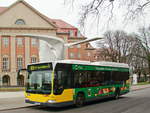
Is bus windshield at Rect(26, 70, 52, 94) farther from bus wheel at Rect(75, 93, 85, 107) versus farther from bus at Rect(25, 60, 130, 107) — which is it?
bus wheel at Rect(75, 93, 85, 107)

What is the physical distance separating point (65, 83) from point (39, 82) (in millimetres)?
1436

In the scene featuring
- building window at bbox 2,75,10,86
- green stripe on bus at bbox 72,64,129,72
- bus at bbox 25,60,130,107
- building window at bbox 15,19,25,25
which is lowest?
building window at bbox 2,75,10,86

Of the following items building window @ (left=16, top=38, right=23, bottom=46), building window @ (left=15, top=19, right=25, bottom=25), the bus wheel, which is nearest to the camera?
the bus wheel

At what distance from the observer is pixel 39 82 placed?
43.3 feet

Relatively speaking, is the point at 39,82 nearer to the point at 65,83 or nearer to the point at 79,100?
the point at 65,83

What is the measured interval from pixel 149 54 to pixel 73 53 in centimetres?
2190

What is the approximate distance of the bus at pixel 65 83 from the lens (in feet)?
42.0

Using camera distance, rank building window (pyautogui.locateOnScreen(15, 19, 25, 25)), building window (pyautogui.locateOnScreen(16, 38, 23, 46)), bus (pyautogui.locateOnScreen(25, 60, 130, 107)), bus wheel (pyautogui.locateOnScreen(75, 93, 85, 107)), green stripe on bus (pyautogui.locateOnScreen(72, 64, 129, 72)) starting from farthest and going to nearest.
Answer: building window (pyautogui.locateOnScreen(16, 38, 23, 46))
building window (pyautogui.locateOnScreen(15, 19, 25, 25))
green stripe on bus (pyautogui.locateOnScreen(72, 64, 129, 72))
bus wheel (pyautogui.locateOnScreen(75, 93, 85, 107))
bus (pyautogui.locateOnScreen(25, 60, 130, 107))

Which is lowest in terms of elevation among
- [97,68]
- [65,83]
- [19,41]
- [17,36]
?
[65,83]

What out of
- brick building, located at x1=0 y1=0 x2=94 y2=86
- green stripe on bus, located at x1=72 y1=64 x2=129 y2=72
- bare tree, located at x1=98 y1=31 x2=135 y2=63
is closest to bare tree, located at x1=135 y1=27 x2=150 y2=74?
bare tree, located at x1=98 y1=31 x2=135 y2=63

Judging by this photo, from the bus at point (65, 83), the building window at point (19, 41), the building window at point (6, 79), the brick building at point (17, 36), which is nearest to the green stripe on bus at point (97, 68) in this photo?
the bus at point (65, 83)

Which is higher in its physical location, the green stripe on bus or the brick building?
the brick building

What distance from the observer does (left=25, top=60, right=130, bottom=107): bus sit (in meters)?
12.8

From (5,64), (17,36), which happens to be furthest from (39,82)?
(17,36)
